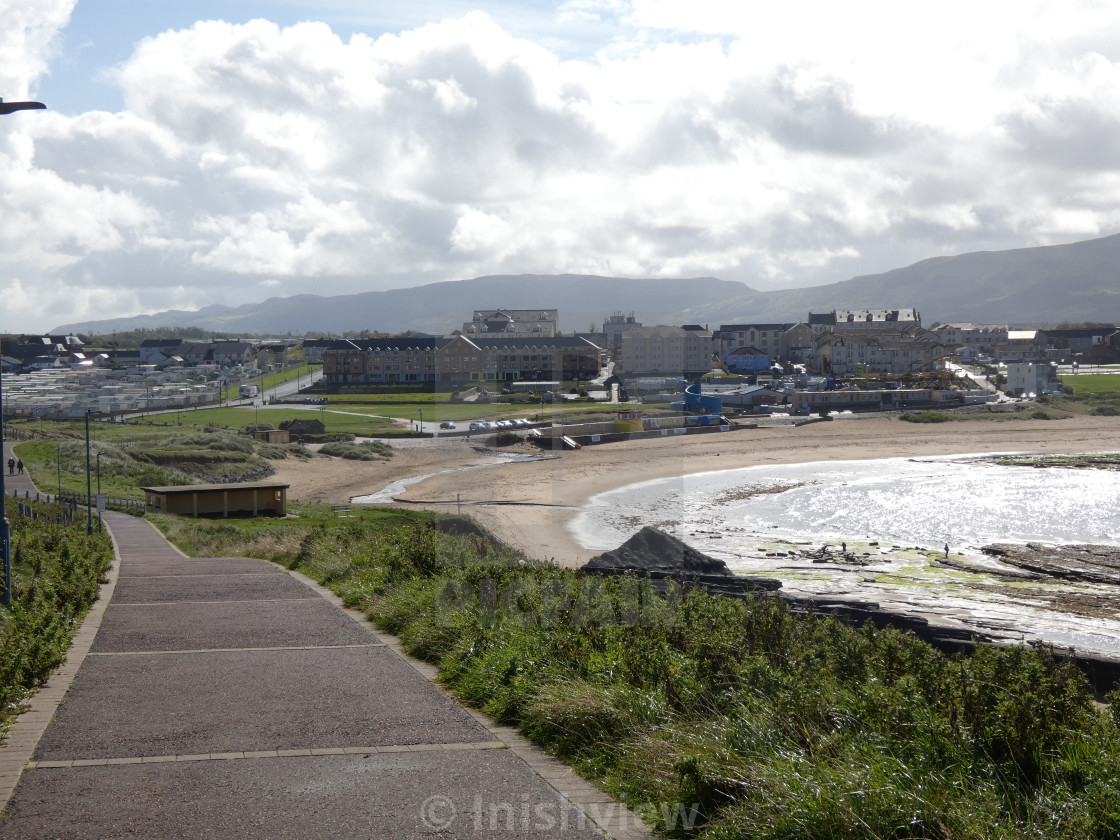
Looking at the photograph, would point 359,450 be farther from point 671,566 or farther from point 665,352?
point 665,352

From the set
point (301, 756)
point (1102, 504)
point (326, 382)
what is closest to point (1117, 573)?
point (1102, 504)

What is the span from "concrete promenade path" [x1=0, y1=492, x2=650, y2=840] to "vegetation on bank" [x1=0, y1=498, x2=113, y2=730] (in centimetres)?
20

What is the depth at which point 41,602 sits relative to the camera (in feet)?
32.4

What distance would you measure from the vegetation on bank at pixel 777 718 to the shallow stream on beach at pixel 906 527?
12775 millimetres

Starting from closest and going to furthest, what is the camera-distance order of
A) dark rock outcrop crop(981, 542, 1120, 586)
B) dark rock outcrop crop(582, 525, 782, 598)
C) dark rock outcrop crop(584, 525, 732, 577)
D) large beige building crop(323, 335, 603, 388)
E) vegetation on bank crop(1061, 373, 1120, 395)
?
dark rock outcrop crop(582, 525, 782, 598), dark rock outcrop crop(584, 525, 732, 577), dark rock outcrop crop(981, 542, 1120, 586), vegetation on bank crop(1061, 373, 1120, 395), large beige building crop(323, 335, 603, 388)

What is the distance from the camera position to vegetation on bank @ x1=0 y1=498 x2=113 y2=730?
7078mm

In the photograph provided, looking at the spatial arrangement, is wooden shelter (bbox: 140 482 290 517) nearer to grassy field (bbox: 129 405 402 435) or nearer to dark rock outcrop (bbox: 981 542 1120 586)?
dark rock outcrop (bbox: 981 542 1120 586)

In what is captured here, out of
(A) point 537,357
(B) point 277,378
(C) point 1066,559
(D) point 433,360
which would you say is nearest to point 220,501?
(C) point 1066,559

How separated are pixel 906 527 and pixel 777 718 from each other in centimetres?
2954

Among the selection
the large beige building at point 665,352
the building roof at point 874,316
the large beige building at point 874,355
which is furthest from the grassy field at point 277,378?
the building roof at point 874,316

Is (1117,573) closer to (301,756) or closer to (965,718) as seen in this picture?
(965,718)

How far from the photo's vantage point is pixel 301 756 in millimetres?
5785

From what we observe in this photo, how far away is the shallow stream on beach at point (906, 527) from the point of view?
850 inches

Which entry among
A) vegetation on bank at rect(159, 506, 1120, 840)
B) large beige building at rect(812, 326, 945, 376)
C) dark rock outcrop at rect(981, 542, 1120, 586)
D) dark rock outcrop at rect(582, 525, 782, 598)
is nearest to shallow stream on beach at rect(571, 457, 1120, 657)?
dark rock outcrop at rect(981, 542, 1120, 586)
